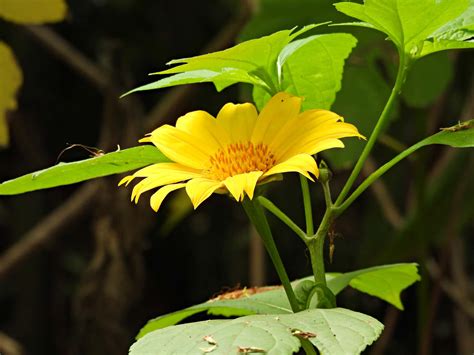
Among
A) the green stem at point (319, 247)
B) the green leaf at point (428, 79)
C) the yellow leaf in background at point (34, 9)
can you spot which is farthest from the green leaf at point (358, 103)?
the green stem at point (319, 247)

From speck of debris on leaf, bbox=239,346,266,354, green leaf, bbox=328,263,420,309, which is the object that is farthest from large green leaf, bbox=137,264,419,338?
speck of debris on leaf, bbox=239,346,266,354

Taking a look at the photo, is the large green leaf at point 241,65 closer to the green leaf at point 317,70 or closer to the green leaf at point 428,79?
the green leaf at point 317,70

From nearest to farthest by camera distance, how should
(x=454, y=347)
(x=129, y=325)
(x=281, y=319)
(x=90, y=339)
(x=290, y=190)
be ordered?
(x=281, y=319) < (x=90, y=339) < (x=129, y=325) < (x=290, y=190) < (x=454, y=347)

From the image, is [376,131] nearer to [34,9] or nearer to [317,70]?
[317,70]

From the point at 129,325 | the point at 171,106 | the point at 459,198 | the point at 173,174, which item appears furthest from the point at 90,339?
the point at 173,174

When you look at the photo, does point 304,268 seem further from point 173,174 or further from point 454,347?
point 173,174

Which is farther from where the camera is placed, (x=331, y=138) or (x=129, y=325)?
(x=129, y=325)

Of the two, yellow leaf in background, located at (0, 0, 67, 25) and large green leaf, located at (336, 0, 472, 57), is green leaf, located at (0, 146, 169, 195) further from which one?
yellow leaf in background, located at (0, 0, 67, 25)
